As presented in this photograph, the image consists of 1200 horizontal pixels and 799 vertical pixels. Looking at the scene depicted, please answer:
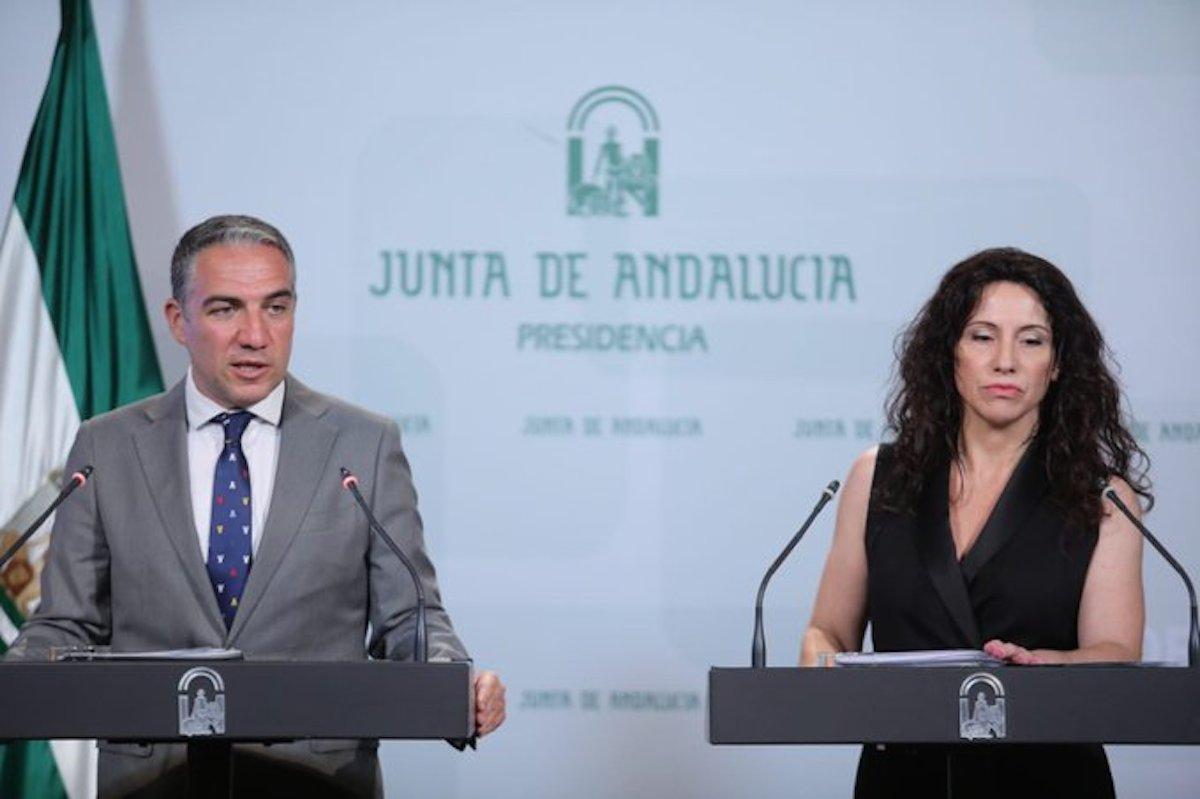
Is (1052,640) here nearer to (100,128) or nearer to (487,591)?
(487,591)

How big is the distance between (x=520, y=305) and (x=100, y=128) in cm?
130

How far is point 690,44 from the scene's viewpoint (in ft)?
17.2

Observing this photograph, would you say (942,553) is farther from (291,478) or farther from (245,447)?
(245,447)

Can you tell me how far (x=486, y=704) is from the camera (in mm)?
2900

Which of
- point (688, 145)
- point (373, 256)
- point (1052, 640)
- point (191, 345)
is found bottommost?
point (1052, 640)

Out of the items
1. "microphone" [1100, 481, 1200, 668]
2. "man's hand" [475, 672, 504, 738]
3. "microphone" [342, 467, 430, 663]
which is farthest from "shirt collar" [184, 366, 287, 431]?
"microphone" [1100, 481, 1200, 668]

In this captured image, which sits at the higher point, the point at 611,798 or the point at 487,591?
the point at 487,591

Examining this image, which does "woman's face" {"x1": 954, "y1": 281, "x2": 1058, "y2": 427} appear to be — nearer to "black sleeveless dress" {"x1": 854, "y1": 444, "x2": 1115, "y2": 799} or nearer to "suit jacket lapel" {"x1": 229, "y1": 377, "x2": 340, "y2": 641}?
"black sleeveless dress" {"x1": 854, "y1": 444, "x2": 1115, "y2": 799}

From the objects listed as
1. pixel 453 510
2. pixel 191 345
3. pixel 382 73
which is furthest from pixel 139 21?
pixel 191 345

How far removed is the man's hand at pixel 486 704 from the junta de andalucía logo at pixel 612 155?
2.43 metres

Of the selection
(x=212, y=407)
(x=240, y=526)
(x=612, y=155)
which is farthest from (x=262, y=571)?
(x=612, y=155)

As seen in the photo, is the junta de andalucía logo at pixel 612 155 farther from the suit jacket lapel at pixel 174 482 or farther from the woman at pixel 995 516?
the suit jacket lapel at pixel 174 482

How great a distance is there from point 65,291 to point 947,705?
3.35 metres

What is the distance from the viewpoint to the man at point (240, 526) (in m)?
3.33
